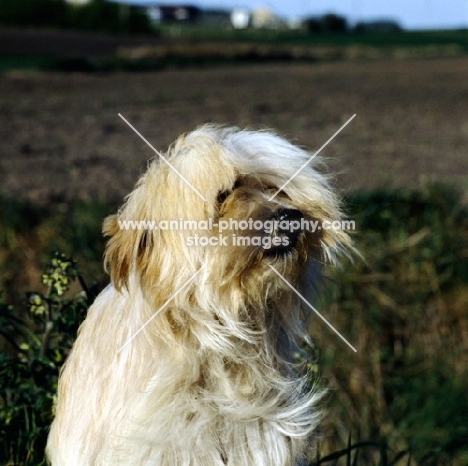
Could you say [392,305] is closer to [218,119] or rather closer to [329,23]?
[329,23]

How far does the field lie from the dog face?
50 centimetres

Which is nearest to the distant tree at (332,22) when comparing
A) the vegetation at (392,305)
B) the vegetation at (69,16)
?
the vegetation at (392,305)

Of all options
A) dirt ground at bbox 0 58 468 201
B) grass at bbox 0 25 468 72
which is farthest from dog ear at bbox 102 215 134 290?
grass at bbox 0 25 468 72

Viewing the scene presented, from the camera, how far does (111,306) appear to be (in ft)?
10.00

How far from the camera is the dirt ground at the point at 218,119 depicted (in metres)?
9.35

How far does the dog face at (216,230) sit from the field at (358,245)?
0.50 metres

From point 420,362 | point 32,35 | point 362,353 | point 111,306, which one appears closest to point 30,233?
point 362,353

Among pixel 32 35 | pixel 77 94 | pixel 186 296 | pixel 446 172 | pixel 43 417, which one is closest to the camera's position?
pixel 186 296

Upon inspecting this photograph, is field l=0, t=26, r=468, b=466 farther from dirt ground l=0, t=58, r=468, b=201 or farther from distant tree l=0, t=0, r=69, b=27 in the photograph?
distant tree l=0, t=0, r=69, b=27

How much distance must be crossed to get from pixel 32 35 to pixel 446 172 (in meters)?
17.2

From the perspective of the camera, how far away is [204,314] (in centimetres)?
284

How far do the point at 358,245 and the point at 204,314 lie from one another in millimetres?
4025

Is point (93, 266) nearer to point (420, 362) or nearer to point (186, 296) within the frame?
point (420, 362)

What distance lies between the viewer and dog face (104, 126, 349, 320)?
2764 millimetres
